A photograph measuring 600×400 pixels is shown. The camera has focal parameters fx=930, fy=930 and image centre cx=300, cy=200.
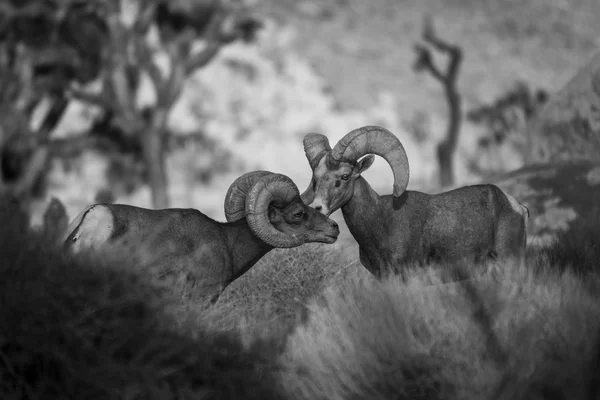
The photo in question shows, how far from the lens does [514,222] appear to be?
930 centimetres

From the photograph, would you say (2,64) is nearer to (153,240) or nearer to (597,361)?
(153,240)

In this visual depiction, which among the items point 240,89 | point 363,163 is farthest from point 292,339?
point 240,89

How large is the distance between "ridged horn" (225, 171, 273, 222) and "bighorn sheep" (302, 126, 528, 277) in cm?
56

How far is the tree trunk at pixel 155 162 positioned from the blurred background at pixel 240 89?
0.23 feet

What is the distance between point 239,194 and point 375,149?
1.41 m

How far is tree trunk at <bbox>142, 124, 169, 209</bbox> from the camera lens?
28.4m

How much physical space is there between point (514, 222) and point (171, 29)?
23.5 meters

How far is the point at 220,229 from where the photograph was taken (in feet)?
29.3

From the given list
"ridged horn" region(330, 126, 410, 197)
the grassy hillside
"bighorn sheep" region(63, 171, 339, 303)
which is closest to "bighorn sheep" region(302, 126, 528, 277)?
"ridged horn" region(330, 126, 410, 197)

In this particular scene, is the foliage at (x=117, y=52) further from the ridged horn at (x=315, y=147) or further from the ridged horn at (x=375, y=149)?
the ridged horn at (x=375, y=149)

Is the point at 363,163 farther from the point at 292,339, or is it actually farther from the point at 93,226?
the point at 93,226

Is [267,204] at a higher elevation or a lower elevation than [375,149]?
lower

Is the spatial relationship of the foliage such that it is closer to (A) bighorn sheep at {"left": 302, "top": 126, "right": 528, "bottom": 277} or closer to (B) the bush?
(A) bighorn sheep at {"left": 302, "top": 126, "right": 528, "bottom": 277}

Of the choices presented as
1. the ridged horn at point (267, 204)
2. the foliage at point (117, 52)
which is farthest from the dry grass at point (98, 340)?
the foliage at point (117, 52)
